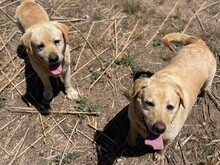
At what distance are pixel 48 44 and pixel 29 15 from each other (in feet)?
4.12

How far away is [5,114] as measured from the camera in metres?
5.18

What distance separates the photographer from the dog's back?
5367mm

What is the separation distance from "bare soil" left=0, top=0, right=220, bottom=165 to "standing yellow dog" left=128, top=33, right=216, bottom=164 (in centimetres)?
41

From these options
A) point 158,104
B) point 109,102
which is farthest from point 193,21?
point 158,104

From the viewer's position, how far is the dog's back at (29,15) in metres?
5.37

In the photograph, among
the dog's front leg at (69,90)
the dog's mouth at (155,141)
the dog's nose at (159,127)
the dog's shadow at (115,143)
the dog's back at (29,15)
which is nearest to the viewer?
the dog's nose at (159,127)

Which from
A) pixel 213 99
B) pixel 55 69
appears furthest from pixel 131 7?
pixel 55 69

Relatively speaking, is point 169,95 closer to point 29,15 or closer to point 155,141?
point 155,141

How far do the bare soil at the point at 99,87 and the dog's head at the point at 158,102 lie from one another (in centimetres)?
115

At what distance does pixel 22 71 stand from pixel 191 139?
9.20ft

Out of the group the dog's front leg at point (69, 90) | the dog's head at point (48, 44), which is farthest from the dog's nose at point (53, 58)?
the dog's front leg at point (69, 90)

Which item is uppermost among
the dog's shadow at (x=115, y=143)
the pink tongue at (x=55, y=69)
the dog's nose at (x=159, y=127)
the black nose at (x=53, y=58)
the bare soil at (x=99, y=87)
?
the black nose at (x=53, y=58)

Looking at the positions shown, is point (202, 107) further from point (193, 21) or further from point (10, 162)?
point (10, 162)

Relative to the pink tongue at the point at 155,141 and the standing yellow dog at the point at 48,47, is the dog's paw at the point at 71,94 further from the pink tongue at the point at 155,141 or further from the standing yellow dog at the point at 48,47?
the pink tongue at the point at 155,141
